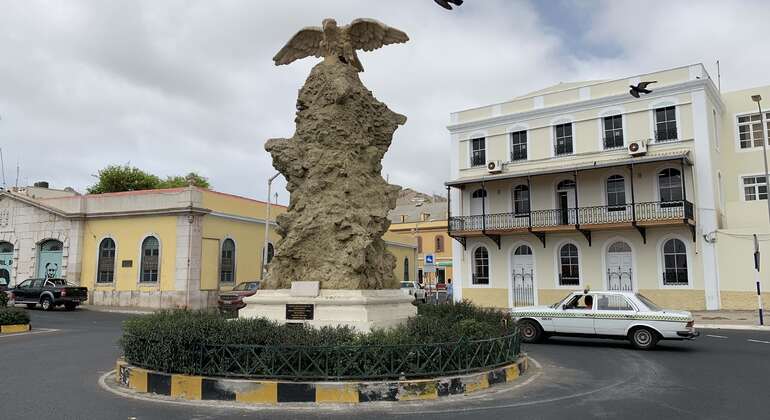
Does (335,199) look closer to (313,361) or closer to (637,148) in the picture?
(313,361)

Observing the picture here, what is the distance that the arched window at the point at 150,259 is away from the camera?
99.6 feet

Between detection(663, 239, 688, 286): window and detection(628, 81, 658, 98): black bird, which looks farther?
detection(663, 239, 688, 286): window

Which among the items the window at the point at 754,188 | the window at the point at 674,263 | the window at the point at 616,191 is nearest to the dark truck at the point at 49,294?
the window at the point at 616,191

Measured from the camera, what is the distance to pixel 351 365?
26.1 ft

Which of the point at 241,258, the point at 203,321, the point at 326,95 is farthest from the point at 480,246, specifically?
the point at 203,321

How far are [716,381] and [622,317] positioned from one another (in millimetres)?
4712

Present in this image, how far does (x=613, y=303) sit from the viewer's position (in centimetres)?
1484

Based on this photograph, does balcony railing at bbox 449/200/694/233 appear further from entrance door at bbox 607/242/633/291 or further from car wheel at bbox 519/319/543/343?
car wheel at bbox 519/319/543/343

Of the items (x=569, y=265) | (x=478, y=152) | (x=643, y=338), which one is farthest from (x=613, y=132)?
(x=643, y=338)

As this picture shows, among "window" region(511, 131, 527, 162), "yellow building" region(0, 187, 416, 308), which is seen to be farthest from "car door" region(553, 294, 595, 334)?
"yellow building" region(0, 187, 416, 308)

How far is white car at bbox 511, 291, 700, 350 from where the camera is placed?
14055 mm

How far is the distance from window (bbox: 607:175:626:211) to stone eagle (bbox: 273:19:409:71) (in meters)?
19.5

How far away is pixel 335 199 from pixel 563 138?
21878 mm

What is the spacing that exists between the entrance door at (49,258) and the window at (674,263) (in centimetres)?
3223
